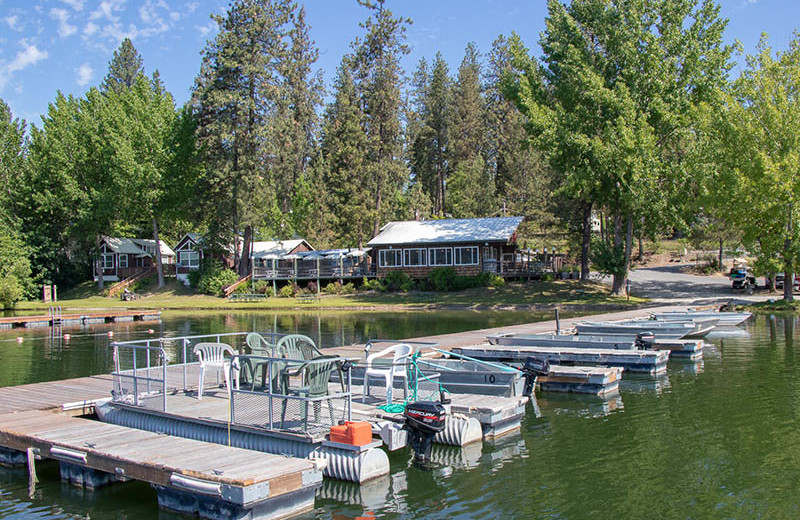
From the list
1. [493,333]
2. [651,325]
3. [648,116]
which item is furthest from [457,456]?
[648,116]

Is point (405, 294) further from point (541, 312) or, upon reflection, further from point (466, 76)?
point (466, 76)

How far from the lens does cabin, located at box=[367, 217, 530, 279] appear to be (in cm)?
5606

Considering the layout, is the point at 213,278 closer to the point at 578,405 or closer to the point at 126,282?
the point at 126,282

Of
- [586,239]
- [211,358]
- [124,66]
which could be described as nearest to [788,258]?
[586,239]

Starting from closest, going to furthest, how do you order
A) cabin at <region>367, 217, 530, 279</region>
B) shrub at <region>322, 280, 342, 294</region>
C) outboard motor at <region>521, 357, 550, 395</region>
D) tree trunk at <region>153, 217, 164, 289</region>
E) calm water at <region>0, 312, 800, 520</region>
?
calm water at <region>0, 312, 800, 520</region>, outboard motor at <region>521, 357, 550, 395</region>, cabin at <region>367, 217, 530, 279</region>, shrub at <region>322, 280, 342, 294</region>, tree trunk at <region>153, 217, 164, 289</region>

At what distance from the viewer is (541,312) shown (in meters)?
43.8

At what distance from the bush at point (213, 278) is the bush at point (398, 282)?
15.1 meters

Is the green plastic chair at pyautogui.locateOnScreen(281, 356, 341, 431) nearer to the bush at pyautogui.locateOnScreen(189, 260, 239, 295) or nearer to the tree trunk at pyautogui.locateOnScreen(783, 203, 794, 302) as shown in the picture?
the tree trunk at pyautogui.locateOnScreen(783, 203, 794, 302)

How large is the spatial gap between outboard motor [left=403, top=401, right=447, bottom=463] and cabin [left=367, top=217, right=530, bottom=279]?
43873 mm

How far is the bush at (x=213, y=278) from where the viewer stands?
6247 centimetres

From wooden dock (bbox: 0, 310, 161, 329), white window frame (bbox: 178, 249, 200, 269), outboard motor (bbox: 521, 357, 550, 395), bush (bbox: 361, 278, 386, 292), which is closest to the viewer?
outboard motor (bbox: 521, 357, 550, 395)

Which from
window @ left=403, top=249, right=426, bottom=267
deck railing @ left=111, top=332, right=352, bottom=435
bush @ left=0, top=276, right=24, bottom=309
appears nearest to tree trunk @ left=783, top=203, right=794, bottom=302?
window @ left=403, top=249, right=426, bottom=267

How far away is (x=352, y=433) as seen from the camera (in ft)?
34.6

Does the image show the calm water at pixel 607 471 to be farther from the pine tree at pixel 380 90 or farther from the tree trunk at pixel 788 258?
the pine tree at pixel 380 90
